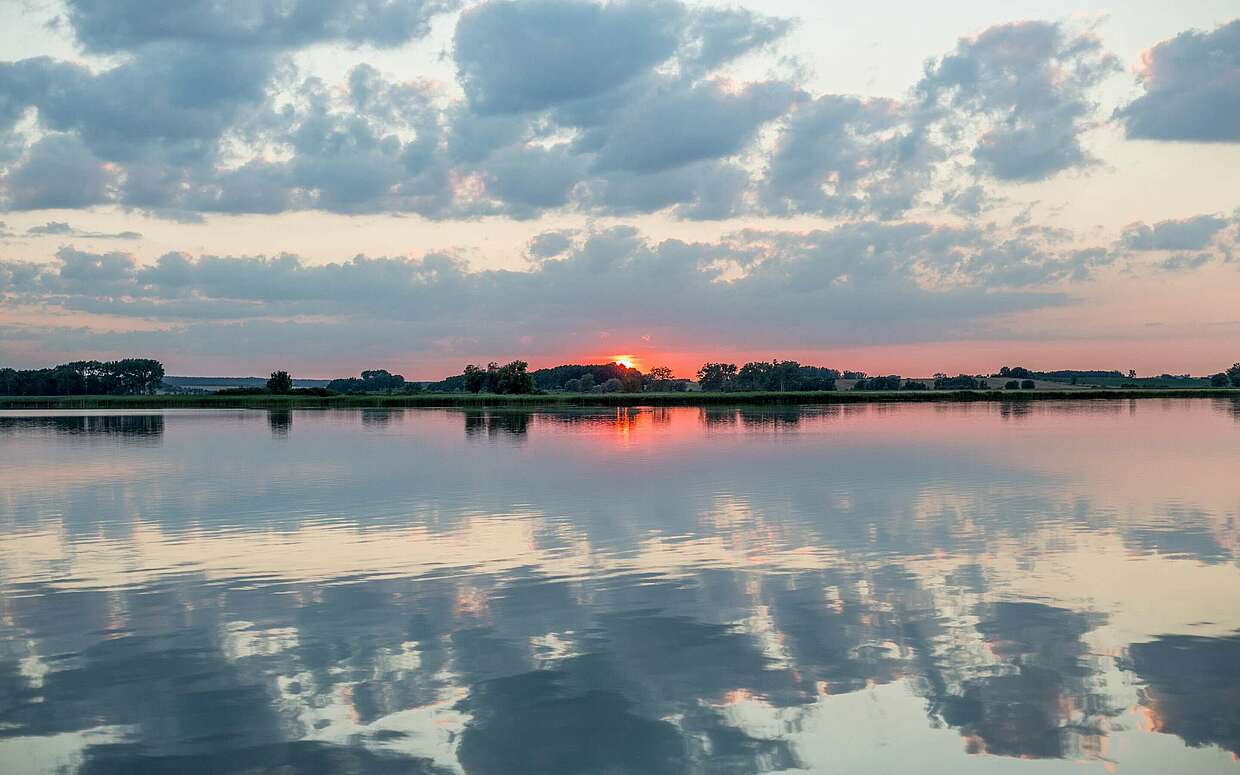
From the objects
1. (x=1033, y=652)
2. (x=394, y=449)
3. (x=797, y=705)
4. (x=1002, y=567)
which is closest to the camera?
(x=797, y=705)

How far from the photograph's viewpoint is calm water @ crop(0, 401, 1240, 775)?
11.6m

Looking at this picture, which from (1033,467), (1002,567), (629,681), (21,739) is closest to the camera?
(21,739)

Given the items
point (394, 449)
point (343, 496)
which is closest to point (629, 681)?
point (343, 496)

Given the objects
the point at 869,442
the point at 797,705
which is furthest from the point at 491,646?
the point at 869,442

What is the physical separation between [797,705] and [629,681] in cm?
251

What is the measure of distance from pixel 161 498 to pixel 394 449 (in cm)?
2986

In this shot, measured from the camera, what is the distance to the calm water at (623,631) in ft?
37.9

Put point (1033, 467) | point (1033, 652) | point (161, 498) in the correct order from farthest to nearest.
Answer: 1. point (1033, 467)
2. point (161, 498)
3. point (1033, 652)

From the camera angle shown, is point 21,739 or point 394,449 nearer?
point 21,739

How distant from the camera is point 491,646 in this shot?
51.4 feet

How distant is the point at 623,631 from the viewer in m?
16.5

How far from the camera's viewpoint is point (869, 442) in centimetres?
7144

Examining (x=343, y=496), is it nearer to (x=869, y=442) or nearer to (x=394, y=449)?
(x=394, y=449)

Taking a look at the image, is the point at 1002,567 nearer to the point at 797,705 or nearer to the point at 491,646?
the point at 797,705
